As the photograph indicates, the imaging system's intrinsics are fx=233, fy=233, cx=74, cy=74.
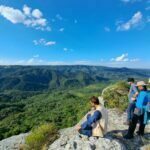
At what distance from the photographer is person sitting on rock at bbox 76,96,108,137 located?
801 cm

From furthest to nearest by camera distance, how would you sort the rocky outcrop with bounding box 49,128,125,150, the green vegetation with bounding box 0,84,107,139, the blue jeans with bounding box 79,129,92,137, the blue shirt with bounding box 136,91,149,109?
the green vegetation with bounding box 0,84,107,139, the blue shirt with bounding box 136,91,149,109, the blue jeans with bounding box 79,129,92,137, the rocky outcrop with bounding box 49,128,125,150

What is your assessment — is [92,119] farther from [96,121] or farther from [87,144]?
[87,144]

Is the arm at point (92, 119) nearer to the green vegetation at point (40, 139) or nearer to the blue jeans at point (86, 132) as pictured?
the blue jeans at point (86, 132)

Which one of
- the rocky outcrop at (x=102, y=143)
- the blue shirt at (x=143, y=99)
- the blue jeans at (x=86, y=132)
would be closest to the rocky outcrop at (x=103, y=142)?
the rocky outcrop at (x=102, y=143)

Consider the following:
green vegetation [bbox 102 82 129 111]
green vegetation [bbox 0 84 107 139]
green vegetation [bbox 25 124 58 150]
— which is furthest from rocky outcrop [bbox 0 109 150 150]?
green vegetation [bbox 0 84 107 139]

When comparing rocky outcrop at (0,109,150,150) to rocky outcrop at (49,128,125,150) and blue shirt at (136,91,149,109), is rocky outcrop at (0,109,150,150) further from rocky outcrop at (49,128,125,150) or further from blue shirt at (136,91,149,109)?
blue shirt at (136,91,149,109)

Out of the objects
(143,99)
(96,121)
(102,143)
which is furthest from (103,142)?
(143,99)

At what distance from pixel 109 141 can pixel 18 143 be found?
480 cm

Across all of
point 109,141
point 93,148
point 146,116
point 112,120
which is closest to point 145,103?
point 146,116

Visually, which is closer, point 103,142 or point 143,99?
point 103,142

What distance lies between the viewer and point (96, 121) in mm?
8172

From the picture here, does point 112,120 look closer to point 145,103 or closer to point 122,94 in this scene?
point 145,103

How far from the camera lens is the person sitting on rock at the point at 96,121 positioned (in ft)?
26.3

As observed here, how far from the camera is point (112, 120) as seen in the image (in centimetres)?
1199
